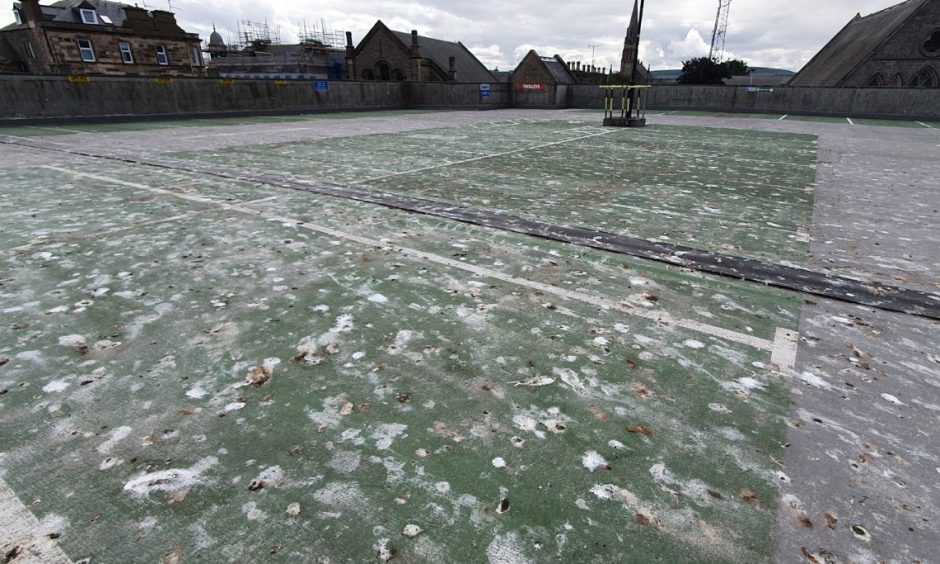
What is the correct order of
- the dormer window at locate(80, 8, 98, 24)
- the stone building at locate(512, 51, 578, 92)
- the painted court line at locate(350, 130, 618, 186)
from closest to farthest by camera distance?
the painted court line at locate(350, 130, 618, 186) < the dormer window at locate(80, 8, 98, 24) < the stone building at locate(512, 51, 578, 92)

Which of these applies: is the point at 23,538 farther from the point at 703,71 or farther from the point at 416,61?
the point at 703,71

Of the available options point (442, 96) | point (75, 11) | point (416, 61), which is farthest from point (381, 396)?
point (75, 11)

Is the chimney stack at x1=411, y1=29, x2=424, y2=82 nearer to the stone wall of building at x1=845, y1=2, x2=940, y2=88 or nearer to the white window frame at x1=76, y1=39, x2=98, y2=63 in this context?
the white window frame at x1=76, y1=39, x2=98, y2=63

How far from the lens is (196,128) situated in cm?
1517

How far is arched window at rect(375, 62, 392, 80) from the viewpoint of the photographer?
153 feet

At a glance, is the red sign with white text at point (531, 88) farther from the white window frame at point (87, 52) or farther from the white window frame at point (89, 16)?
the white window frame at point (89, 16)

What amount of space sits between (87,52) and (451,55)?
32.3 m

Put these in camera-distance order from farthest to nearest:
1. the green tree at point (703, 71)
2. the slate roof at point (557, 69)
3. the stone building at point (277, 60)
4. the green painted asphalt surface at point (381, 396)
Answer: the green tree at point (703, 71), the slate roof at point (557, 69), the stone building at point (277, 60), the green painted asphalt surface at point (381, 396)

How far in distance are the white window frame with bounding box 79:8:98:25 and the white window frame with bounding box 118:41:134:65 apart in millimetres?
2192

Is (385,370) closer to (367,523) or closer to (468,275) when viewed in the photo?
(367,523)

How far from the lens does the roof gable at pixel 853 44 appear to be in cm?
3372

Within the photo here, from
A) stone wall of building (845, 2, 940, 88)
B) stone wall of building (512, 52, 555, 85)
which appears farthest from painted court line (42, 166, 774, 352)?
stone wall of building (512, 52, 555, 85)

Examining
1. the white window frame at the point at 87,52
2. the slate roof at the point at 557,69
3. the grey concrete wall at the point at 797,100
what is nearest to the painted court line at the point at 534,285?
the grey concrete wall at the point at 797,100


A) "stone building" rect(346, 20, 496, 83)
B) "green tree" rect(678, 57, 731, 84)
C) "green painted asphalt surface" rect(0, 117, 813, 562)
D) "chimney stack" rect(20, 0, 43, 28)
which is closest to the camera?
"green painted asphalt surface" rect(0, 117, 813, 562)
